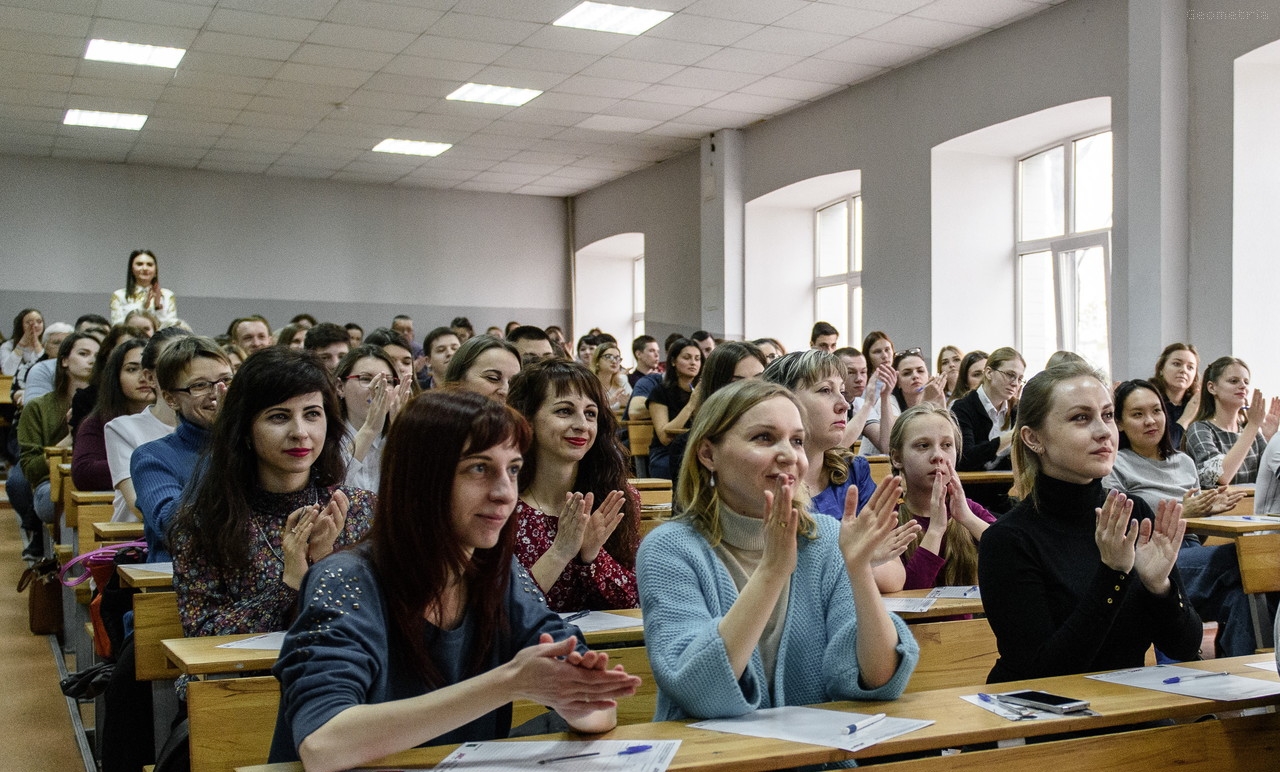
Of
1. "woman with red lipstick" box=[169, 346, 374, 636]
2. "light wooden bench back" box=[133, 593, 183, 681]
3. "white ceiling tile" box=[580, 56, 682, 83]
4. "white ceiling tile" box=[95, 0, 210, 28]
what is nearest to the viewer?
"woman with red lipstick" box=[169, 346, 374, 636]

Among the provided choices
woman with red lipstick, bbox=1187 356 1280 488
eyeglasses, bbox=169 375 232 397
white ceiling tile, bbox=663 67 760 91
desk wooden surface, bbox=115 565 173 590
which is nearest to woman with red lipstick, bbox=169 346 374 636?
desk wooden surface, bbox=115 565 173 590

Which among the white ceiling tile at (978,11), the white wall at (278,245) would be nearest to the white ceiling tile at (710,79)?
the white ceiling tile at (978,11)

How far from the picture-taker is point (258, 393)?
2395mm

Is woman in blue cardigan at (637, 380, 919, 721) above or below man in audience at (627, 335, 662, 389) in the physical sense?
below

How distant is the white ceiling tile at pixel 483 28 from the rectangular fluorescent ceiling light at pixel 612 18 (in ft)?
0.95

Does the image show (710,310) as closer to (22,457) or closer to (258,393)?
(22,457)

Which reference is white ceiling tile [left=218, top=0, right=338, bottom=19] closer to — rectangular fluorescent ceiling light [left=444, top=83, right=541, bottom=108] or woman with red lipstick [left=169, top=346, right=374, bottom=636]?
Result: rectangular fluorescent ceiling light [left=444, top=83, right=541, bottom=108]

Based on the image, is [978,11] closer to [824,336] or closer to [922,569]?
[824,336]

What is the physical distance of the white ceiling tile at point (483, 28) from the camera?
774 cm

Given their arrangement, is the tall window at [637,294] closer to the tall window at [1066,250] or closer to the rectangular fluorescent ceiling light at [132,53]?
the tall window at [1066,250]

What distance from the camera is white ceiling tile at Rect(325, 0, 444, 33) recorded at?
24.5 ft

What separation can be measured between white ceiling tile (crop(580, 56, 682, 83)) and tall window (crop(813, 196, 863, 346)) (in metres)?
2.57

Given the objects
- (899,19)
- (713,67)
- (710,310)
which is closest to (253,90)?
(713,67)

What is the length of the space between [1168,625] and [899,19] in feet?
20.3
